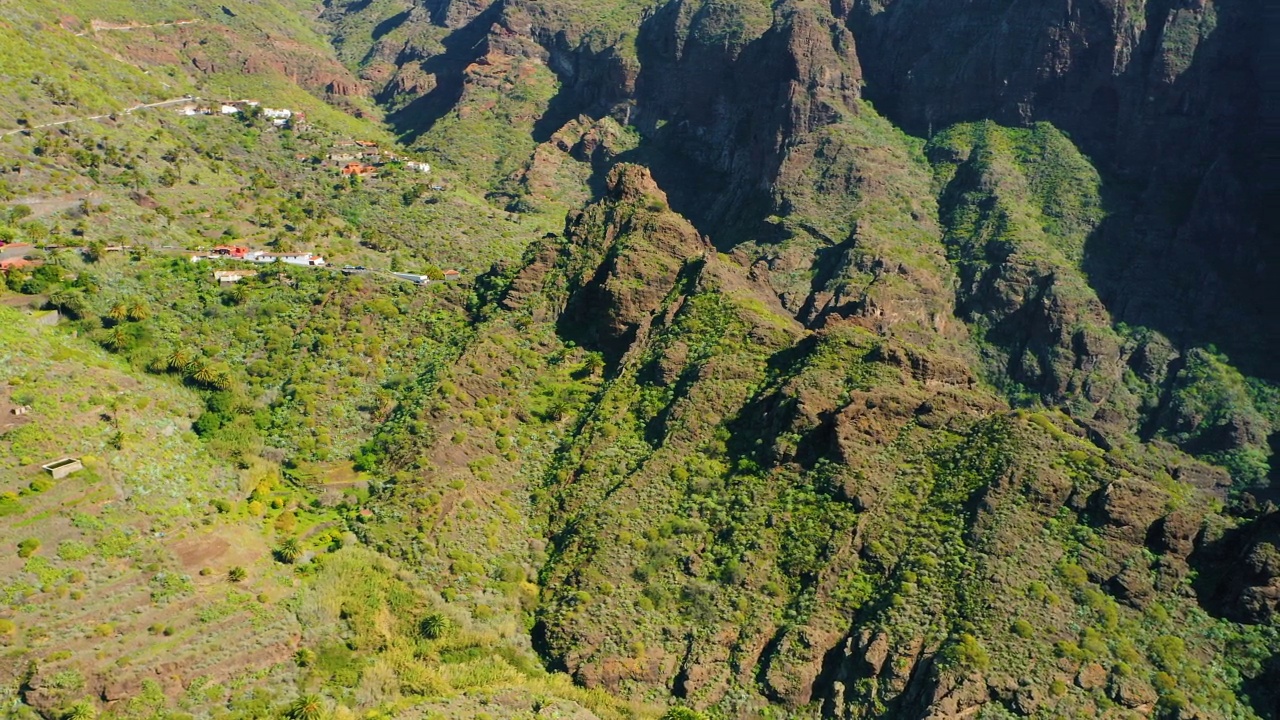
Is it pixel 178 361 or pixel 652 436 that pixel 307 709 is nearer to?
pixel 652 436

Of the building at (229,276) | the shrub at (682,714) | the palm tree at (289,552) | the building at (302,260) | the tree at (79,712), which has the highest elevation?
the building at (302,260)

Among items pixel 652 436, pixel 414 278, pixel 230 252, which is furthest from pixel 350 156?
pixel 652 436

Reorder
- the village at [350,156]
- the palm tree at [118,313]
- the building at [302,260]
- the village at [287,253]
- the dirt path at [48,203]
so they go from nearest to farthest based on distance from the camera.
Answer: the palm tree at [118,313]
the village at [287,253]
the dirt path at [48,203]
the building at [302,260]
the village at [350,156]

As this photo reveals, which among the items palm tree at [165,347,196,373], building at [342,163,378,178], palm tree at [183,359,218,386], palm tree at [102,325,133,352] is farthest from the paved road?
palm tree at [183,359,218,386]

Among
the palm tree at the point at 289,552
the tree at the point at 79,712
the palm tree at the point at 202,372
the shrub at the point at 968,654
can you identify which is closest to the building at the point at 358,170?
the palm tree at the point at 202,372

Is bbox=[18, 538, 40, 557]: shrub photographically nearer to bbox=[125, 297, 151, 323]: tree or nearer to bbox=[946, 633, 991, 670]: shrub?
bbox=[125, 297, 151, 323]: tree

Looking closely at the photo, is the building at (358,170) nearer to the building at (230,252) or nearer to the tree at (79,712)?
the building at (230,252)

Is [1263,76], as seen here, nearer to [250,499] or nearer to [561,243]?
[561,243]
